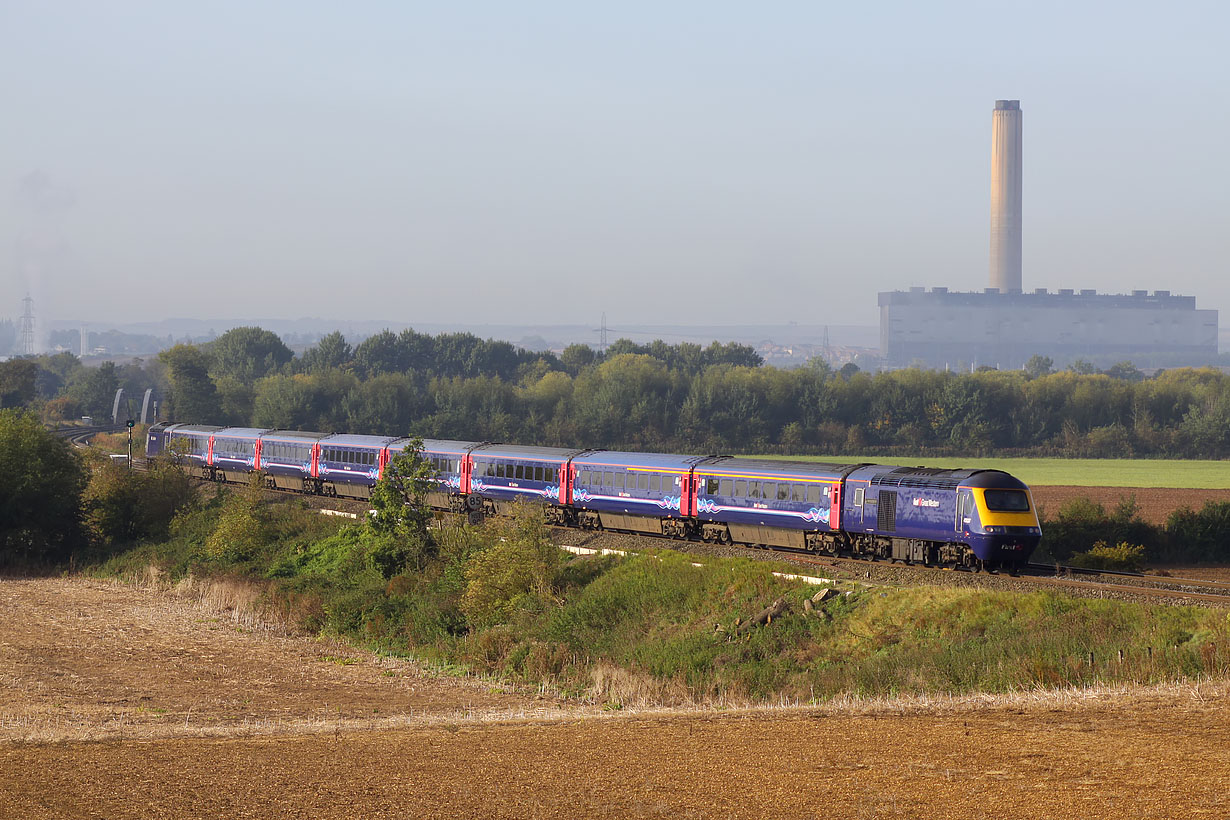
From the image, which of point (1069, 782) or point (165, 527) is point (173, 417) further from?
point (1069, 782)

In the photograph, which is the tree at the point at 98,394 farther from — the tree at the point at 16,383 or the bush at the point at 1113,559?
the bush at the point at 1113,559

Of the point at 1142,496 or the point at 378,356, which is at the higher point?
the point at 378,356

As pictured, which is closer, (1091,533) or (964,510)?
(964,510)

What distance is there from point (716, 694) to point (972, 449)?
316 feet

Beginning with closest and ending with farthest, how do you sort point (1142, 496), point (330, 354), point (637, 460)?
point (637, 460) < point (1142, 496) < point (330, 354)

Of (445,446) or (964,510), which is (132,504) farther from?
(964,510)

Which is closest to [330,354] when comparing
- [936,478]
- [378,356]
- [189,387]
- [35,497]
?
[378,356]

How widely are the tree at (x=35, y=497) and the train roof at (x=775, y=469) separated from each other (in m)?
35.4

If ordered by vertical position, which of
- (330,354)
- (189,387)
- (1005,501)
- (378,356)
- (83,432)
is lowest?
(83,432)

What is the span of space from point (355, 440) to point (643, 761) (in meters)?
45.4

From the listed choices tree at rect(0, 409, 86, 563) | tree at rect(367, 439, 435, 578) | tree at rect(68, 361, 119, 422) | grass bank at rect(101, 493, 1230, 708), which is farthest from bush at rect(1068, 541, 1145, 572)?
tree at rect(68, 361, 119, 422)

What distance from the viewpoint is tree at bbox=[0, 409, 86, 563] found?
57969mm

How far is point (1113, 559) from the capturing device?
120ft

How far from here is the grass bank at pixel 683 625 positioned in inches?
953
